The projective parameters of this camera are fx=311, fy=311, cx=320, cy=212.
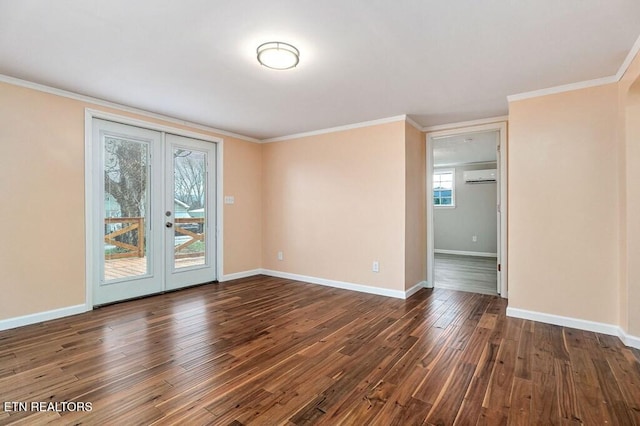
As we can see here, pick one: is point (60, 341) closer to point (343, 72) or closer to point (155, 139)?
point (155, 139)

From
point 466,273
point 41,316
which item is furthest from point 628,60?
point 41,316

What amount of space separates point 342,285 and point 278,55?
327 centimetres

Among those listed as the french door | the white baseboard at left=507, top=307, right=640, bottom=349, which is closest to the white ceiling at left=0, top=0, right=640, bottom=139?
the french door

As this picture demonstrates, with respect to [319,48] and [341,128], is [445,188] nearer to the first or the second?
[341,128]

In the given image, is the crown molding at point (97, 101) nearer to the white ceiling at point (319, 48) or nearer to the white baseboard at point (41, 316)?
the white ceiling at point (319, 48)

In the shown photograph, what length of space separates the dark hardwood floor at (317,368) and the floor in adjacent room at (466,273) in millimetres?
1238

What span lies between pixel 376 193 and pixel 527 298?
211cm

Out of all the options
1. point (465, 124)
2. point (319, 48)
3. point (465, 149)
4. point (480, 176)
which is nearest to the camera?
point (319, 48)

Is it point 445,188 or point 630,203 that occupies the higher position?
point 445,188

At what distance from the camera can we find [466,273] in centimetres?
565

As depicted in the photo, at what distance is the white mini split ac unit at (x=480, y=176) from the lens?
746cm

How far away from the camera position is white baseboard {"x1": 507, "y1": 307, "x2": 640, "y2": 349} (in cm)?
263

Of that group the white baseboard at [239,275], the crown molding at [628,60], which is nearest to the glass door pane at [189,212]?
the white baseboard at [239,275]

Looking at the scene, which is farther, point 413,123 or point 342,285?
point 342,285
